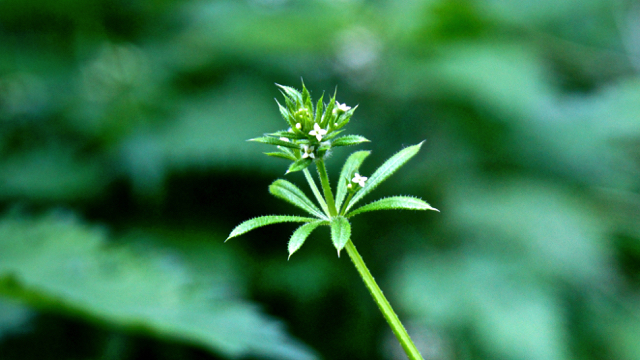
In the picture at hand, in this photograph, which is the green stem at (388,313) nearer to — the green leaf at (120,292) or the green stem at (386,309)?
the green stem at (386,309)

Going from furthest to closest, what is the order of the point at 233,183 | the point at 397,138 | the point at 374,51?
the point at 374,51 < the point at 397,138 < the point at 233,183

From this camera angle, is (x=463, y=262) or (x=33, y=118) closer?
(x=463, y=262)

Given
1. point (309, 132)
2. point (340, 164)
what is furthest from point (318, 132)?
point (340, 164)

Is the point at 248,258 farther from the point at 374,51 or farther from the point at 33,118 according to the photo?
the point at 374,51

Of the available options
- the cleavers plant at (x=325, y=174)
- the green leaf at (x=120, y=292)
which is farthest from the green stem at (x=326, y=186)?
the green leaf at (x=120, y=292)

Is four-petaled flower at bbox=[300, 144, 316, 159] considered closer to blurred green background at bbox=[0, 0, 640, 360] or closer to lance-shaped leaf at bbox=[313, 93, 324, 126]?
lance-shaped leaf at bbox=[313, 93, 324, 126]

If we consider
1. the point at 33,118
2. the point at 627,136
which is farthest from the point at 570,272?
the point at 33,118
